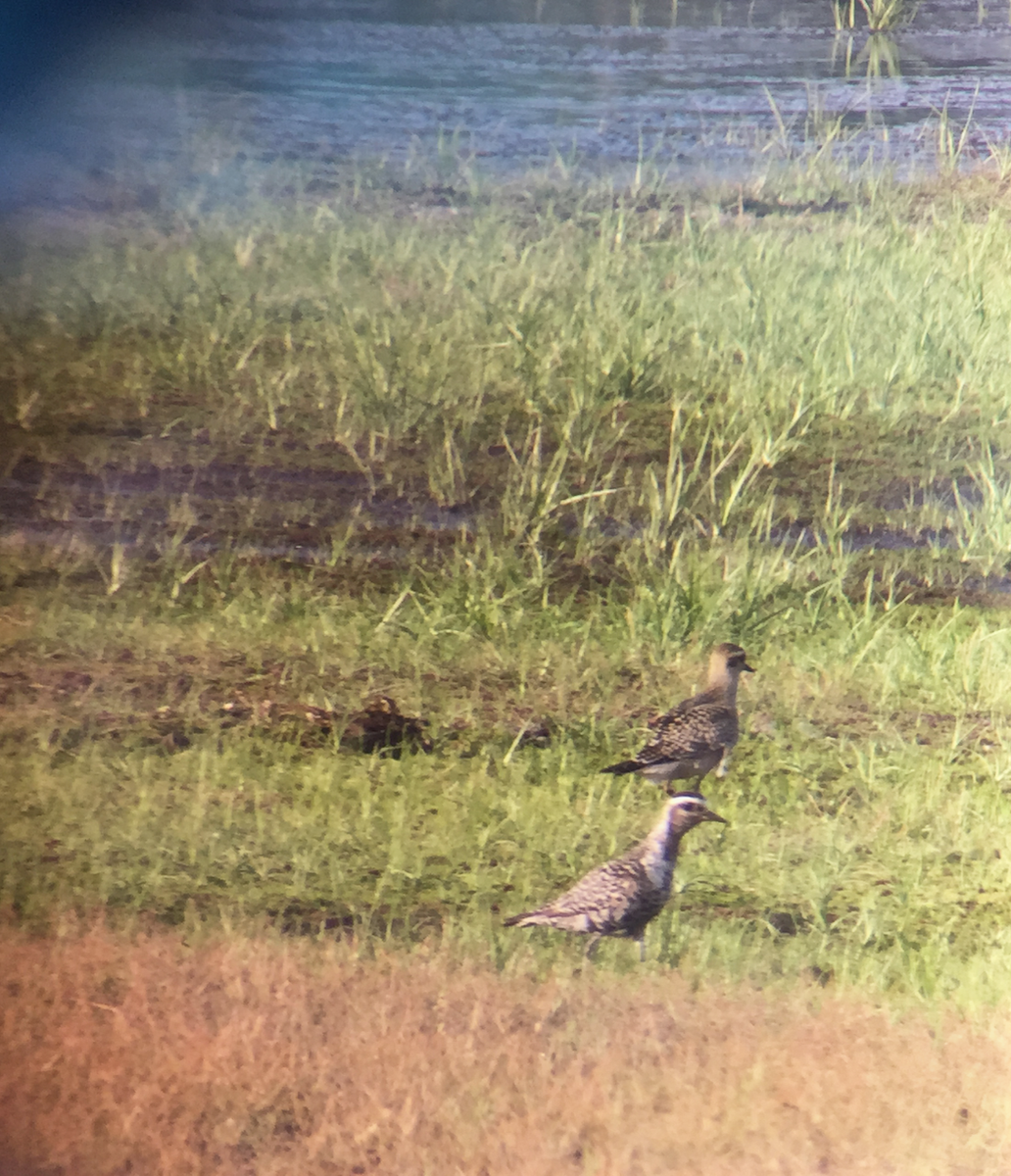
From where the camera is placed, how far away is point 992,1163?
4.72 feet

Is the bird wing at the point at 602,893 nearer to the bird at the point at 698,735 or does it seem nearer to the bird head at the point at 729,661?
the bird at the point at 698,735

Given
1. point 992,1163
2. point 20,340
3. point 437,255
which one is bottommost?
point 992,1163

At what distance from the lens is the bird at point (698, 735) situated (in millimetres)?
1458

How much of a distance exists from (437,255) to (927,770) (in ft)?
2.81

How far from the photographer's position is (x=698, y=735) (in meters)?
1.46

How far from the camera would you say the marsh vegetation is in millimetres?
1481

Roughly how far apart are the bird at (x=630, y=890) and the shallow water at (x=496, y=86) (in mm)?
777

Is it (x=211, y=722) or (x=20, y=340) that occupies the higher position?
(x=20, y=340)

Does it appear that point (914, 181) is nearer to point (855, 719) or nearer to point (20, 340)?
point (855, 719)

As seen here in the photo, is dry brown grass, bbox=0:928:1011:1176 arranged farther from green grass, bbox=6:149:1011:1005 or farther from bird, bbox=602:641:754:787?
bird, bbox=602:641:754:787

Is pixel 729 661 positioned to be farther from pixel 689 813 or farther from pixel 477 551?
pixel 477 551

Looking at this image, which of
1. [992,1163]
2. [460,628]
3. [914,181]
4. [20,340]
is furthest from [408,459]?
[992,1163]

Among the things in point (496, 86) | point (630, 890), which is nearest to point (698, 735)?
point (630, 890)

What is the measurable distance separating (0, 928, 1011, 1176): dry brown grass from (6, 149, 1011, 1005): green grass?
114mm
